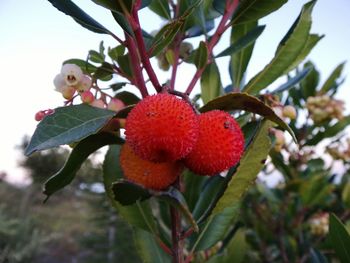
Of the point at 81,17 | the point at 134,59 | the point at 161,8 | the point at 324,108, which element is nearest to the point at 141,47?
the point at 134,59

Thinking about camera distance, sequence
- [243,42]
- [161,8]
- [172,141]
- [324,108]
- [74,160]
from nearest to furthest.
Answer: [172,141] → [74,160] → [243,42] → [161,8] → [324,108]

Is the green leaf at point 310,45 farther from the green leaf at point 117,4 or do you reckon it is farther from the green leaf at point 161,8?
the green leaf at point 117,4

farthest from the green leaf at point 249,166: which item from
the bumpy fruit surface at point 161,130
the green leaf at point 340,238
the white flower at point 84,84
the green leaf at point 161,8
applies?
the green leaf at point 161,8

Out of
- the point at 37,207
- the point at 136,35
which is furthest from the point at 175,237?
the point at 37,207

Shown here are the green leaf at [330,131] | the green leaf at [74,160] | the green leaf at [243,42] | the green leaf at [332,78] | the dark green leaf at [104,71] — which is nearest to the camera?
the green leaf at [74,160]

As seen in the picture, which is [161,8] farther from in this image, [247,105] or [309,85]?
[309,85]

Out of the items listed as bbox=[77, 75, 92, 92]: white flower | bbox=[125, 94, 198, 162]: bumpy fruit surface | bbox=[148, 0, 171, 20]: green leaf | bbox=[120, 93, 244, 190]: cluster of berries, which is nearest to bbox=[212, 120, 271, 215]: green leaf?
bbox=[120, 93, 244, 190]: cluster of berries
